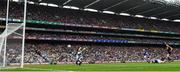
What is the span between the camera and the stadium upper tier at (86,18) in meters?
66.1

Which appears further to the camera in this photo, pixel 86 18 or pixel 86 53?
pixel 86 18

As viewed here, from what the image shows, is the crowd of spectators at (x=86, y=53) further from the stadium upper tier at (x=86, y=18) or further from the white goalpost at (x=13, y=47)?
the white goalpost at (x=13, y=47)

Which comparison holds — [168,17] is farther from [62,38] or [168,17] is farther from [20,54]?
[20,54]

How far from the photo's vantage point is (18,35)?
24.0m

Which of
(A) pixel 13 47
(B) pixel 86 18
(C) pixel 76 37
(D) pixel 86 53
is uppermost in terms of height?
(A) pixel 13 47

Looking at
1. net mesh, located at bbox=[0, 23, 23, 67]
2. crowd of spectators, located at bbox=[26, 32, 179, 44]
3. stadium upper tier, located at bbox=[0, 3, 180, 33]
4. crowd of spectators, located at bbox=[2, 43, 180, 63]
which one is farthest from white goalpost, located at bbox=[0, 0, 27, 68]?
crowd of spectators, located at bbox=[26, 32, 179, 44]

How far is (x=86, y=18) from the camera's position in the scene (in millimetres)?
75062

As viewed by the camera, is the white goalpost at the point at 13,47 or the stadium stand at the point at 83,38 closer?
the white goalpost at the point at 13,47

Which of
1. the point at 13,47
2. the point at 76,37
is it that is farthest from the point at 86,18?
the point at 13,47

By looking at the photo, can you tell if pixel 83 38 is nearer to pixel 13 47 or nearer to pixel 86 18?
pixel 86 18

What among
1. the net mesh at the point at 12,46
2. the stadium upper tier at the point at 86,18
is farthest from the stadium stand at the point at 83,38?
the net mesh at the point at 12,46

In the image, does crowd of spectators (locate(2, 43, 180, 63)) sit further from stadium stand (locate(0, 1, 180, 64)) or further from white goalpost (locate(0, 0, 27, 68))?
white goalpost (locate(0, 0, 27, 68))

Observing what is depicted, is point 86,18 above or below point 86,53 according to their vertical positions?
above

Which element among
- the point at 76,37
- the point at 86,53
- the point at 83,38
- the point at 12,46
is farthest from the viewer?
the point at 83,38
